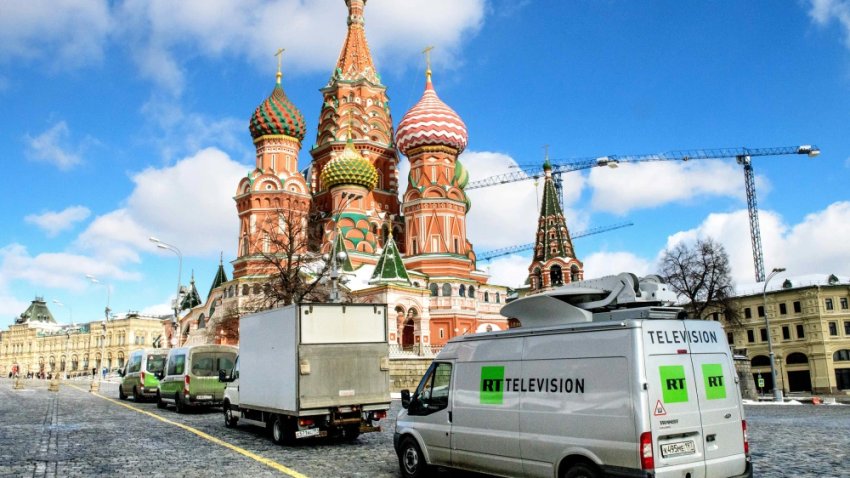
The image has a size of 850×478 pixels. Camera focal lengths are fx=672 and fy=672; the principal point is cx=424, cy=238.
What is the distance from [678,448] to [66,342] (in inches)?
5119

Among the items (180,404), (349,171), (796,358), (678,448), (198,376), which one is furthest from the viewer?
(796,358)

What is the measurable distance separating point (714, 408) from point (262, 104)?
173 ft

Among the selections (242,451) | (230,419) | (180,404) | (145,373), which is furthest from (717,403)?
(145,373)

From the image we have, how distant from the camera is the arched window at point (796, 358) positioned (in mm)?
56228

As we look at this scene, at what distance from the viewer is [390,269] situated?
149ft

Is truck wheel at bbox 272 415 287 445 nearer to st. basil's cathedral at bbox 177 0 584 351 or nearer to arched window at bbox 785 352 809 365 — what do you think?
st. basil's cathedral at bbox 177 0 584 351

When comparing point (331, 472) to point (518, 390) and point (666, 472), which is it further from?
point (666, 472)

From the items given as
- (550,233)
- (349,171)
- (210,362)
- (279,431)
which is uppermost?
(349,171)

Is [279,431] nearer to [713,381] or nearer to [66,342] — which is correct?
[713,381]

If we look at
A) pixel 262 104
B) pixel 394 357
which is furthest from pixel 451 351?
pixel 262 104

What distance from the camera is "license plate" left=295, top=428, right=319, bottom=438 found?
42.3 feet

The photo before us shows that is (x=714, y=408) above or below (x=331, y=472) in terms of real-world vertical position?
above

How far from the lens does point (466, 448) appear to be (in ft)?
29.7

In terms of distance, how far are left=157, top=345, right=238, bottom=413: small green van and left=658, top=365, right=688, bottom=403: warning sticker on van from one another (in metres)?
17.5
